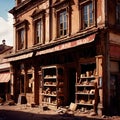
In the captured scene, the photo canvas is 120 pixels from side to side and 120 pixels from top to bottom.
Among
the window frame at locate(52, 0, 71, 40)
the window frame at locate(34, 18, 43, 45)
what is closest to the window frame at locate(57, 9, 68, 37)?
the window frame at locate(52, 0, 71, 40)

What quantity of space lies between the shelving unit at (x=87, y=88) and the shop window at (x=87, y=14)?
2708mm

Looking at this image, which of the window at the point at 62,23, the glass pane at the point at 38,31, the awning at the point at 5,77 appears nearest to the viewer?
the window at the point at 62,23

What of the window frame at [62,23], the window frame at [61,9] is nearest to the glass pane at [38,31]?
the window frame at [61,9]

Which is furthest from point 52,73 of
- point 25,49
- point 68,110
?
point 25,49

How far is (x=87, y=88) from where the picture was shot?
17.4 m

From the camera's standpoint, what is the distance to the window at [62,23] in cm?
2050

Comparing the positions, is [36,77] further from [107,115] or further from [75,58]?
[107,115]

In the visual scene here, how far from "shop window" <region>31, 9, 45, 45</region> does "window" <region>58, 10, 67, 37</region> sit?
6.20 ft

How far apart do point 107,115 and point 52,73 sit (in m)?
6.22

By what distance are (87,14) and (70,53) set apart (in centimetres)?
286

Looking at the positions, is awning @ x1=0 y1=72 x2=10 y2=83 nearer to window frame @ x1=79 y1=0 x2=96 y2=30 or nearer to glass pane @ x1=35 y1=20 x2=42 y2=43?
glass pane @ x1=35 y1=20 x2=42 y2=43

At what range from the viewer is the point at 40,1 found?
75.7 feet

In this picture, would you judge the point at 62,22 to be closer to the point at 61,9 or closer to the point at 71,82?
the point at 61,9

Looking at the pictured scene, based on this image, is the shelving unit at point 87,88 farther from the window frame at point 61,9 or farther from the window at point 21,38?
the window at point 21,38
